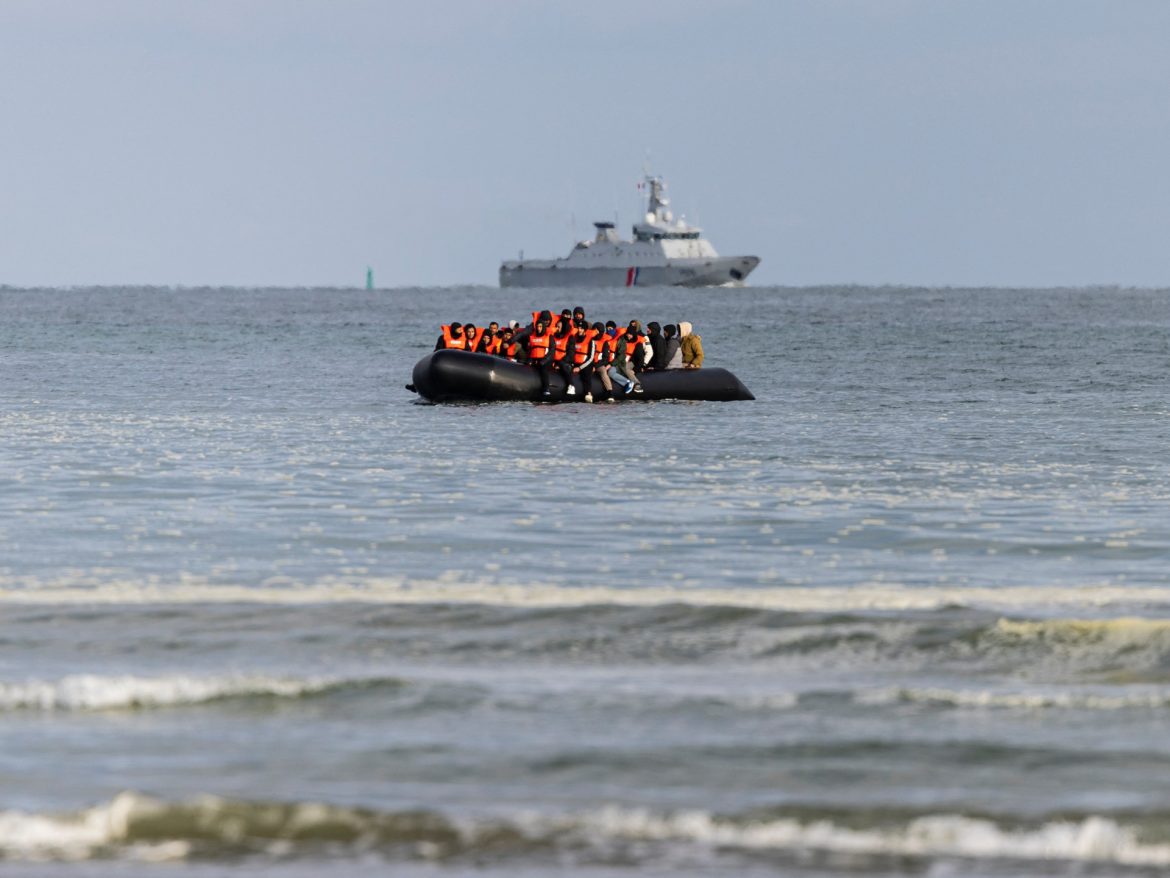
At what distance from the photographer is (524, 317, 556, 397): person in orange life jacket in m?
30.1

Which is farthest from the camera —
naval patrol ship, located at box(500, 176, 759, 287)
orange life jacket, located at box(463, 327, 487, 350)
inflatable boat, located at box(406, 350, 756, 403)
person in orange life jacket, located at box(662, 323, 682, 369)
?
naval patrol ship, located at box(500, 176, 759, 287)

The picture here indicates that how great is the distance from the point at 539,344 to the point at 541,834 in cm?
2388

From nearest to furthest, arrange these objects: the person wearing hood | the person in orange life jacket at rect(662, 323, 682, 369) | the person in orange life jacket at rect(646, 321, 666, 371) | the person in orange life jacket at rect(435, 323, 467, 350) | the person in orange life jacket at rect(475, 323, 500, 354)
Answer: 1. the person in orange life jacket at rect(646, 321, 666, 371)
2. the person in orange life jacket at rect(662, 323, 682, 369)
3. the person in orange life jacket at rect(475, 323, 500, 354)
4. the person wearing hood
5. the person in orange life jacket at rect(435, 323, 467, 350)

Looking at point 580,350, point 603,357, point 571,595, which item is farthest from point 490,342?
point 571,595

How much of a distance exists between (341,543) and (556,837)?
7666mm

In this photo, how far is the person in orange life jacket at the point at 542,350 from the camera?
1184 inches

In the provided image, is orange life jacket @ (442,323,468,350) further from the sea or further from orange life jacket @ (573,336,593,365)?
the sea

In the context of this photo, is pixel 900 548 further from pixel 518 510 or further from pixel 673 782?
pixel 673 782

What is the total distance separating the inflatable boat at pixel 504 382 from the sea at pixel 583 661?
6.84 m

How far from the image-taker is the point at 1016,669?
9438mm

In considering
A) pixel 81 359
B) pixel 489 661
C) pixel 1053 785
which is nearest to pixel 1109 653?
pixel 1053 785

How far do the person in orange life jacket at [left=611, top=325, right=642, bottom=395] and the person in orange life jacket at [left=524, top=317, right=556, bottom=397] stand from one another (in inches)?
43.9

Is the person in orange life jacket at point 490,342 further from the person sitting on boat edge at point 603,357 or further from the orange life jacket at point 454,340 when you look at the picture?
the person sitting on boat edge at point 603,357

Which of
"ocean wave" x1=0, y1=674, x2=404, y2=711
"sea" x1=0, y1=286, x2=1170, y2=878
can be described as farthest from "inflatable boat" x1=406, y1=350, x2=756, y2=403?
"ocean wave" x1=0, y1=674, x2=404, y2=711
